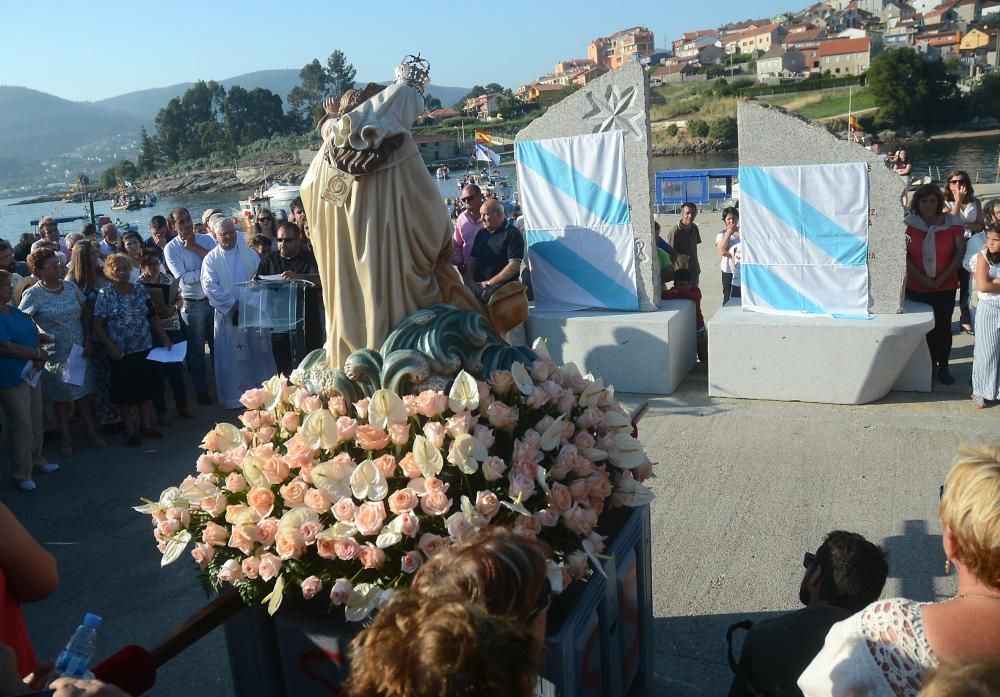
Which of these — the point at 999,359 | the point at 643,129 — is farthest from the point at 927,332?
the point at 643,129

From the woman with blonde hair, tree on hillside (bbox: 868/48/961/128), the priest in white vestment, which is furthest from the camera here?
tree on hillside (bbox: 868/48/961/128)

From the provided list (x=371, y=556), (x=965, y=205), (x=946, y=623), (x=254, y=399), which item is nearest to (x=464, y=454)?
(x=371, y=556)

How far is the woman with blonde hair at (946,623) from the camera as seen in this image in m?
1.79

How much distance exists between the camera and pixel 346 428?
8.74ft

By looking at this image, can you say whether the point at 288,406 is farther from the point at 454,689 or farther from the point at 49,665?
the point at 454,689

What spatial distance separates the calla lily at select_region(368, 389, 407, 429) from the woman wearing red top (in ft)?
17.5

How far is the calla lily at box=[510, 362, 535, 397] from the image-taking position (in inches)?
111

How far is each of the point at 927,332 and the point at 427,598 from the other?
6.06 metres

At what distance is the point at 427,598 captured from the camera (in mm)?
1484

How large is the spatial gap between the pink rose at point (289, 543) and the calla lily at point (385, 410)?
426 mm

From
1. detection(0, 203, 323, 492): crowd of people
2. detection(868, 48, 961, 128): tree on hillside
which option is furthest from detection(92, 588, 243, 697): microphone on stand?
detection(868, 48, 961, 128): tree on hillside

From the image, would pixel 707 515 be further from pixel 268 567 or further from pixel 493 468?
pixel 268 567

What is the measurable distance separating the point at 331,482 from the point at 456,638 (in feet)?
4.15

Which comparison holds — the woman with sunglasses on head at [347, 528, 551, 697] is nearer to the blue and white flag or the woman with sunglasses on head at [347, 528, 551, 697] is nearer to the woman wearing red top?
the woman wearing red top
